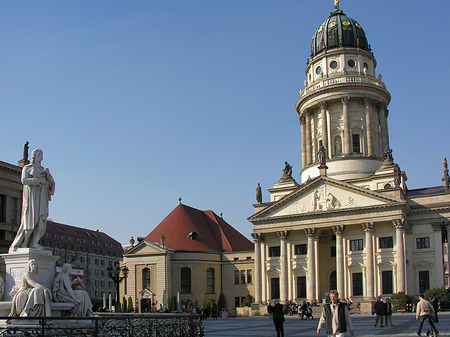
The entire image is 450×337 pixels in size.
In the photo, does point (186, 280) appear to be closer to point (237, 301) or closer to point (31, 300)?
point (237, 301)

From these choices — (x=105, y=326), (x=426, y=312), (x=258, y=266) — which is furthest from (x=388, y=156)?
(x=105, y=326)

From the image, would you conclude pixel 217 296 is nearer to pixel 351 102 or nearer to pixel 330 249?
pixel 330 249

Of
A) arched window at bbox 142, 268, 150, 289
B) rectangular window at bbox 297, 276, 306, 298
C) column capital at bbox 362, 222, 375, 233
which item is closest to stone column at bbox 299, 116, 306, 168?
rectangular window at bbox 297, 276, 306, 298

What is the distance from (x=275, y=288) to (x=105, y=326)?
55.6 metres

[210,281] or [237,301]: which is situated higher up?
[210,281]

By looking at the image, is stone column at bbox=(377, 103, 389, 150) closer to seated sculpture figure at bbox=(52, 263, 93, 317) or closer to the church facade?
the church facade

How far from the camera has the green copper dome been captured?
7656 cm

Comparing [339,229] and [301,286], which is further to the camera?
[301,286]

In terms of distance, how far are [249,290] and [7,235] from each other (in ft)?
108

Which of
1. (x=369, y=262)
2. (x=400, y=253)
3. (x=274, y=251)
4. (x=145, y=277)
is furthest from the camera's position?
(x=145, y=277)

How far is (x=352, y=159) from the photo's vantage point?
70.1 m

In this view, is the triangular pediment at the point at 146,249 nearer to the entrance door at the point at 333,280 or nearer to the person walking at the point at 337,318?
the entrance door at the point at 333,280

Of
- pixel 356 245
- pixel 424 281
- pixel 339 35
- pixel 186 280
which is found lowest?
pixel 186 280

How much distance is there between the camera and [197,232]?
76.6 m
